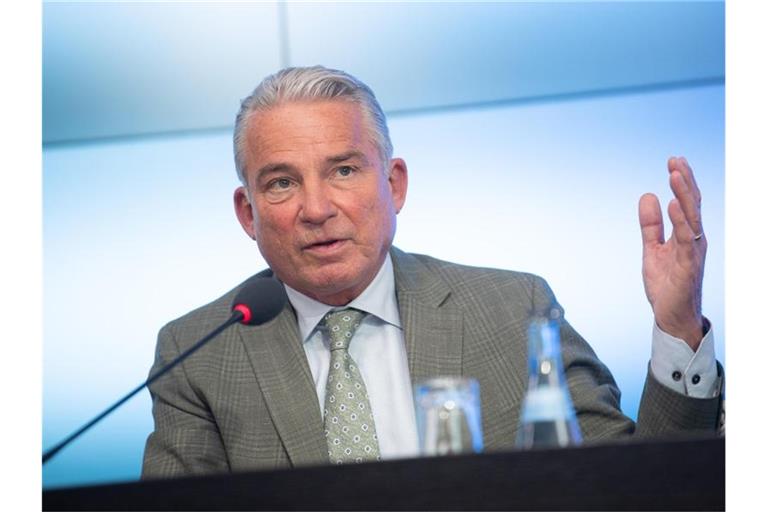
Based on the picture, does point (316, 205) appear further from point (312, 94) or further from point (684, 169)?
point (684, 169)

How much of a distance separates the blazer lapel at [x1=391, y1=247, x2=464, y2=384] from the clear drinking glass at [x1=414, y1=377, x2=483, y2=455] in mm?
621

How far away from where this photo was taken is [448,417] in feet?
4.55

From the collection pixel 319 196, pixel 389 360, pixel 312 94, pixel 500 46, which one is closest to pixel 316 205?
pixel 319 196

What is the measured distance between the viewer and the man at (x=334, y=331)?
77.6 inches

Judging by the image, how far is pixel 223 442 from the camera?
2.03 m

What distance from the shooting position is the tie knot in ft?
6.76

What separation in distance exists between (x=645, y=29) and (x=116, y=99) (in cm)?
146

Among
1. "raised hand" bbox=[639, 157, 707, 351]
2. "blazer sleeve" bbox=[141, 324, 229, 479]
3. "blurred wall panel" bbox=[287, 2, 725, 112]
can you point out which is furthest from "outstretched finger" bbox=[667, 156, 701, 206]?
"blurred wall panel" bbox=[287, 2, 725, 112]

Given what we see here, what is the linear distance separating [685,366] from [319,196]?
0.75 metres

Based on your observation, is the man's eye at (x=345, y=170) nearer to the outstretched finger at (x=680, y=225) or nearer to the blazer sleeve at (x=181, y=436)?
the blazer sleeve at (x=181, y=436)

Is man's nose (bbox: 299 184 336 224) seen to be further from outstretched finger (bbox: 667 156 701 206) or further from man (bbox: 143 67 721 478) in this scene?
outstretched finger (bbox: 667 156 701 206)

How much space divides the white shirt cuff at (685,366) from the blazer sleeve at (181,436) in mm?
840

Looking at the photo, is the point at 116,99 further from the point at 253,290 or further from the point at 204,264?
the point at 253,290
